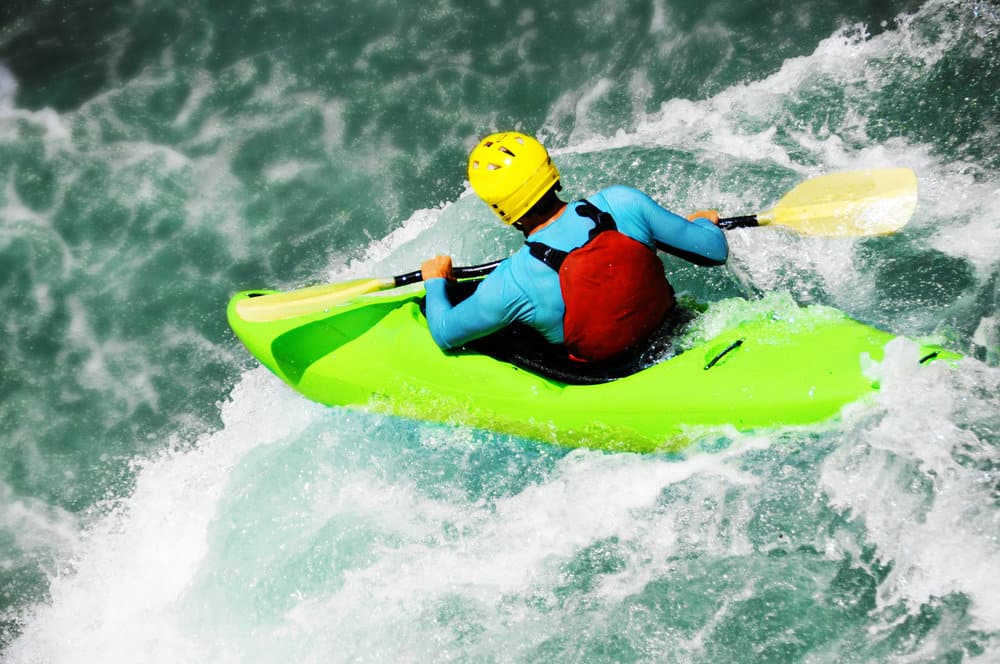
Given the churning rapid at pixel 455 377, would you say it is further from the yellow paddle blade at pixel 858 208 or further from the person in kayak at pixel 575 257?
the person in kayak at pixel 575 257

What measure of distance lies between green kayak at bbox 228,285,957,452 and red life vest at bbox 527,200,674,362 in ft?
1.08

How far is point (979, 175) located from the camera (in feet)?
16.3

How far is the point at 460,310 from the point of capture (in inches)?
153

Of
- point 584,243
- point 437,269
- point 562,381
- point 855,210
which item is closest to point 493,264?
point 437,269

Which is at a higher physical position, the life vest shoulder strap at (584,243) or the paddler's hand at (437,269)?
the life vest shoulder strap at (584,243)

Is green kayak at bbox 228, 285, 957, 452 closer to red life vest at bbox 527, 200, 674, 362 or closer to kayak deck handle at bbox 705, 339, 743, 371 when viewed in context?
kayak deck handle at bbox 705, 339, 743, 371

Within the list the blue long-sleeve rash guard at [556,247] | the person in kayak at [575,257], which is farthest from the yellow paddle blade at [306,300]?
the person in kayak at [575,257]

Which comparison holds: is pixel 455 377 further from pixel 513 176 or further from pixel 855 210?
pixel 855 210

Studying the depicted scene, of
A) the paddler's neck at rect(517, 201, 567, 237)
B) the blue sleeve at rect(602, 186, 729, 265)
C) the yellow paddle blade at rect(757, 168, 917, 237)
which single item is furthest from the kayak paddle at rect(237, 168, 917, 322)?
the paddler's neck at rect(517, 201, 567, 237)

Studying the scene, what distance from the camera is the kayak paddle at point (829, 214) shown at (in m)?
4.39

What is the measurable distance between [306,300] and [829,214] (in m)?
2.80

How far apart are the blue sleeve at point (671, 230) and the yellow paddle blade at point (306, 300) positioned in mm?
1527

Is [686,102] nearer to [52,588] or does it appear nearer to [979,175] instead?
[979,175]

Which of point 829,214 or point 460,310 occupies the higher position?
point 829,214
